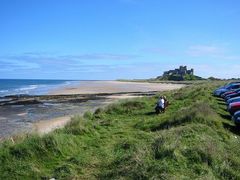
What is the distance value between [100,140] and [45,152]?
3.17 meters

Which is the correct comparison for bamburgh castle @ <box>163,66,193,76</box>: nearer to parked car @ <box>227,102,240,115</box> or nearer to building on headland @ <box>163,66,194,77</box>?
building on headland @ <box>163,66,194,77</box>

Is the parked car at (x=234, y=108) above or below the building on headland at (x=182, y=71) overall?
below

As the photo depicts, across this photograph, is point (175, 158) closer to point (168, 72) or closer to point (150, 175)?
point (150, 175)

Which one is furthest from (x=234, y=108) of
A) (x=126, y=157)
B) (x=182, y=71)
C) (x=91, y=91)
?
(x=182, y=71)

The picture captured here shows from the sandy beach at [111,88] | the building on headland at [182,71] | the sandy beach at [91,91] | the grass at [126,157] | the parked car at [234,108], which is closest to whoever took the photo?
the grass at [126,157]

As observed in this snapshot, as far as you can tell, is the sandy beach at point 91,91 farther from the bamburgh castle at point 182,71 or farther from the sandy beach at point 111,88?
the bamburgh castle at point 182,71

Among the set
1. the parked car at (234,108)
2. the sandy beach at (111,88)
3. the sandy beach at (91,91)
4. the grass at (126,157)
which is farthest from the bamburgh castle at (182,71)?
the grass at (126,157)

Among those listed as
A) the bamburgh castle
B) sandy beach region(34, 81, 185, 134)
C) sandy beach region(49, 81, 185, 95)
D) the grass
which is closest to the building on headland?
the bamburgh castle

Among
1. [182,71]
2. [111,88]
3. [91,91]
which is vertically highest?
[182,71]

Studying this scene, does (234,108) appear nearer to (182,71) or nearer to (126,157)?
(126,157)

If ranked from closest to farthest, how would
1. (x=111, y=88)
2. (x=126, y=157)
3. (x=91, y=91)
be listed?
(x=126, y=157)
(x=91, y=91)
(x=111, y=88)

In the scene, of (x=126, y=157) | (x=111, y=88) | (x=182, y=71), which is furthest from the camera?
(x=182, y=71)

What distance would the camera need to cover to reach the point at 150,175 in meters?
9.52

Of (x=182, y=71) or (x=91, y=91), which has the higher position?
(x=182, y=71)
